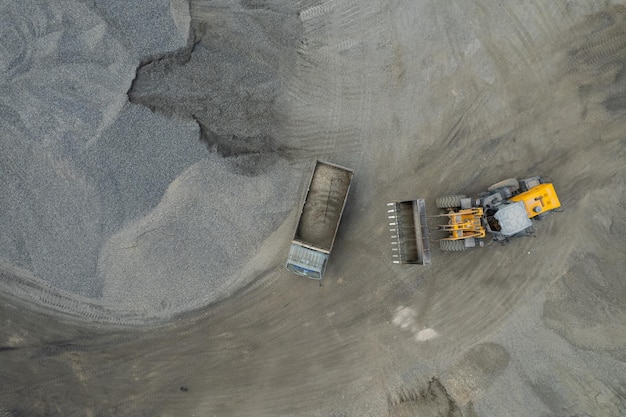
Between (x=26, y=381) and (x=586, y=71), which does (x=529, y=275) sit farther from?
(x=26, y=381)

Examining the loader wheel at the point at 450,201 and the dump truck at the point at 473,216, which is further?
the loader wheel at the point at 450,201

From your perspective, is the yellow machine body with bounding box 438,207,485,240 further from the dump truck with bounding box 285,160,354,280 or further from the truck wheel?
the dump truck with bounding box 285,160,354,280

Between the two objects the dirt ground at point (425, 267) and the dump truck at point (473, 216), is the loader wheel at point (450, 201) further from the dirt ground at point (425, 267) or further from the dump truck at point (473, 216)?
the dirt ground at point (425, 267)

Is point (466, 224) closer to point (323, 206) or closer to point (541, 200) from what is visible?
point (541, 200)

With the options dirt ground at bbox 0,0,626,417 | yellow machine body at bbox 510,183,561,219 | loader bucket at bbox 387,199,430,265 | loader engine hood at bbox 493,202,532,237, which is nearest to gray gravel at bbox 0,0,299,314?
dirt ground at bbox 0,0,626,417

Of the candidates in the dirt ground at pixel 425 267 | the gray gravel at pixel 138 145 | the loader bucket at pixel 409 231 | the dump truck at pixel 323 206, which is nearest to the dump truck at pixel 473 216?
the loader bucket at pixel 409 231

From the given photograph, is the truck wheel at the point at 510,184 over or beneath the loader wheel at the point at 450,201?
over
